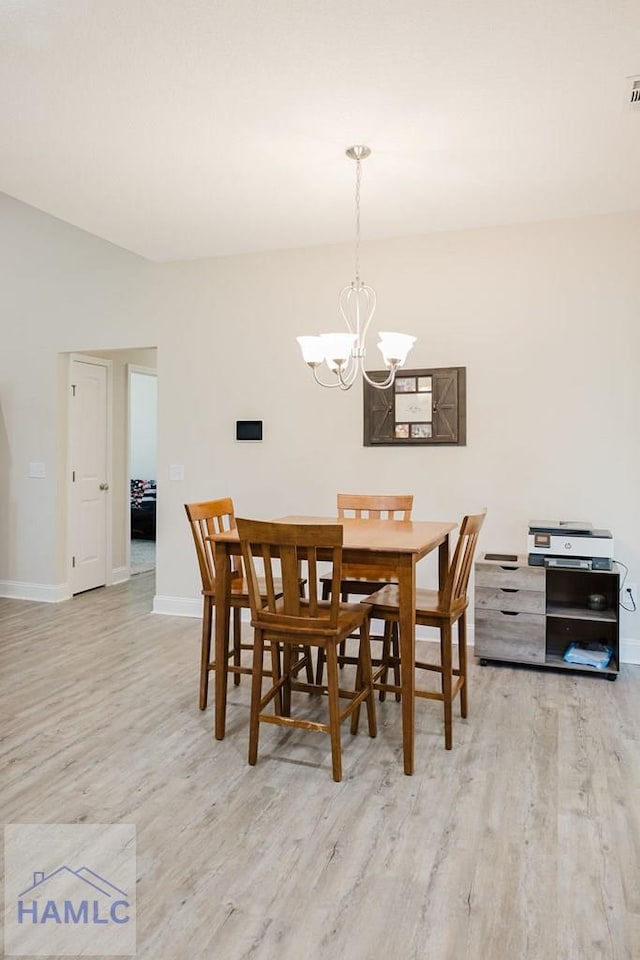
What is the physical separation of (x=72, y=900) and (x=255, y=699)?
34.8 inches

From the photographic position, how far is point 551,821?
2088 mm

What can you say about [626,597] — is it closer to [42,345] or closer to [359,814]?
[359,814]

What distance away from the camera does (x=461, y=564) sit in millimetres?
2656

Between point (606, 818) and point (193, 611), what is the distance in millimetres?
3276

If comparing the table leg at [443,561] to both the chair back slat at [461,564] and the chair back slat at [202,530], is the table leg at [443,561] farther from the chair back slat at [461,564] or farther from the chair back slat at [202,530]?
the chair back slat at [202,530]

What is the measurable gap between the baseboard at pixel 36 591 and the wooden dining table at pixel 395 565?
9.95 ft

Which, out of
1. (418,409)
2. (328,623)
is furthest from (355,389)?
(328,623)

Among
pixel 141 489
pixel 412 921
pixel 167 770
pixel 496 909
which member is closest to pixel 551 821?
pixel 496 909

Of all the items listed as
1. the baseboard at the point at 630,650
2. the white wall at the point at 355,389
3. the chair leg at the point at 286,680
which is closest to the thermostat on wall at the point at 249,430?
the white wall at the point at 355,389

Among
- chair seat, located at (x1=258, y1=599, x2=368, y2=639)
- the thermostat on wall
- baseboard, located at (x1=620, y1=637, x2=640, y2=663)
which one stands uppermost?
the thermostat on wall

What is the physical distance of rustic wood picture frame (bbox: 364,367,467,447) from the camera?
13.5 feet

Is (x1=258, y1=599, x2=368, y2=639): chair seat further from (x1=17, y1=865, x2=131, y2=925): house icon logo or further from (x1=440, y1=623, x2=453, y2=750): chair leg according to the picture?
(x1=17, y1=865, x2=131, y2=925): house icon logo

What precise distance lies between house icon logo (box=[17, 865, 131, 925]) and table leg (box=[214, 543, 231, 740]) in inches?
35.1

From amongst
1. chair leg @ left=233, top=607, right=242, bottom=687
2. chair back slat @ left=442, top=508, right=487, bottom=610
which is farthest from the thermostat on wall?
chair back slat @ left=442, top=508, right=487, bottom=610
